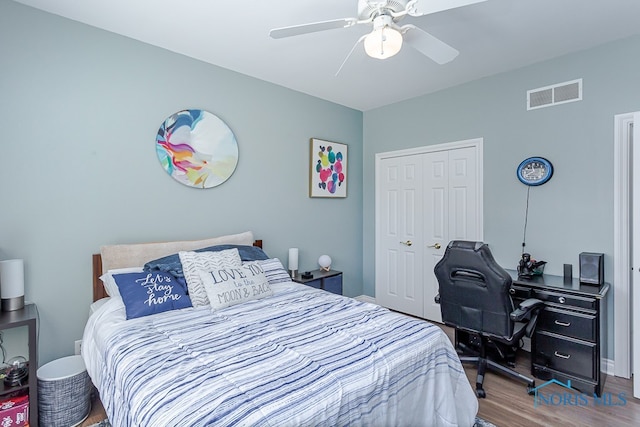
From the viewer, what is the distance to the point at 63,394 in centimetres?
193

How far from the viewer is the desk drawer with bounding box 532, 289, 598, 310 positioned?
2334mm

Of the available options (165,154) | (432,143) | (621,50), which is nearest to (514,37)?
(621,50)

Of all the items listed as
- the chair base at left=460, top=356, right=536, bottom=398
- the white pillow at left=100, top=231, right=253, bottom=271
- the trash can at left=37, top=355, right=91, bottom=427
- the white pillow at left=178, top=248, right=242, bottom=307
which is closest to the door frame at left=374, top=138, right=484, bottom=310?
the chair base at left=460, top=356, right=536, bottom=398

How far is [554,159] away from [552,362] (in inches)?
68.4

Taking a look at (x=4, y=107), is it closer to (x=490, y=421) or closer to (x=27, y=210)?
(x=27, y=210)

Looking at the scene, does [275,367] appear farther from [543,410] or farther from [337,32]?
[337,32]

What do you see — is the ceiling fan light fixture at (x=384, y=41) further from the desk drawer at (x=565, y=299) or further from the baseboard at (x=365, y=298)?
the baseboard at (x=365, y=298)

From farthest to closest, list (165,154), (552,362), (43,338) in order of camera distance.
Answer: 1. (165,154)
2. (552,362)
3. (43,338)

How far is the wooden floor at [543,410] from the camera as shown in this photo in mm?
2029

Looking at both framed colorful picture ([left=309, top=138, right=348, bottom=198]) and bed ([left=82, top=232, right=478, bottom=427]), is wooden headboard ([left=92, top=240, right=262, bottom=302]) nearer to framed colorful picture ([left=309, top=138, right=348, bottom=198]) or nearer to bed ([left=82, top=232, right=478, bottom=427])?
bed ([left=82, top=232, right=478, bottom=427])

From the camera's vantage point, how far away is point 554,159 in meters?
2.91

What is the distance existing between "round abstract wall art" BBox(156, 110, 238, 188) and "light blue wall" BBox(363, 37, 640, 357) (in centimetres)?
237

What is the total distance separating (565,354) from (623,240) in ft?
3.42

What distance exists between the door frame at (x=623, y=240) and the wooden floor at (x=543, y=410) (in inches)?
8.7
